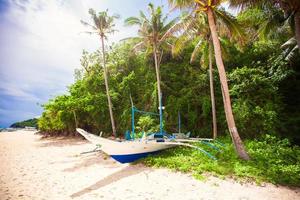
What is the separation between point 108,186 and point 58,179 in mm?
2404

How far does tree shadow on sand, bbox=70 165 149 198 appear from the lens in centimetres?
625

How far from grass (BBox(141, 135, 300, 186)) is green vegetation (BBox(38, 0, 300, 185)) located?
0.13 feet

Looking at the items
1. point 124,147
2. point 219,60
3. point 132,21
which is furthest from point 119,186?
point 132,21

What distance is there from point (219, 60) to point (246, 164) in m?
4.58

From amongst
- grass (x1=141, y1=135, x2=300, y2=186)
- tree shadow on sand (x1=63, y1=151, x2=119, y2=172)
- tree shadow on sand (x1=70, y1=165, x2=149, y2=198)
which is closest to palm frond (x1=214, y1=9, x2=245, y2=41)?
grass (x1=141, y1=135, x2=300, y2=186)

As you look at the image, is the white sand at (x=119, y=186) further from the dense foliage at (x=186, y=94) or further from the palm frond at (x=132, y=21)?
the palm frond at (x=132, y=21)

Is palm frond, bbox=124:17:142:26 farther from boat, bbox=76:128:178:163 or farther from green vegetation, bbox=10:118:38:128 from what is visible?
green vegetation, bbox=10:118:38:128

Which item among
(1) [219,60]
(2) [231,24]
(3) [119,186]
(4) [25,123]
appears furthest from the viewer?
(4) [25,123]

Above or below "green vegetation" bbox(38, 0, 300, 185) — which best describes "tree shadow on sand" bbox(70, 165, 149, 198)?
below

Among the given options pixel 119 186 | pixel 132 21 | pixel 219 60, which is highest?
pixel 132 21

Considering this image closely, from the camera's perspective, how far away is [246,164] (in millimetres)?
7582

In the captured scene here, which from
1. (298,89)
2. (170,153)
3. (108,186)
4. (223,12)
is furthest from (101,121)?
(298,89)

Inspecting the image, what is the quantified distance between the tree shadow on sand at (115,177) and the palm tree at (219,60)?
4293mm

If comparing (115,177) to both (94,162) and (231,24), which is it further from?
(231,24)
